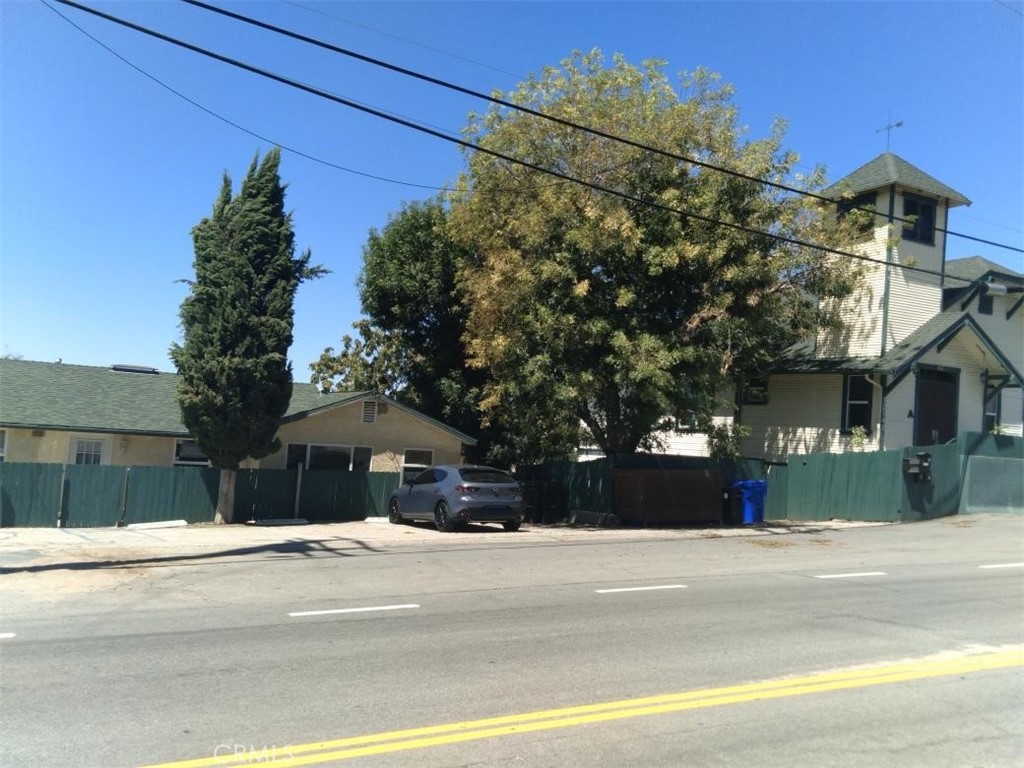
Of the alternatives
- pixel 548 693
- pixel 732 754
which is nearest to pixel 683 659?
pixel 548 693

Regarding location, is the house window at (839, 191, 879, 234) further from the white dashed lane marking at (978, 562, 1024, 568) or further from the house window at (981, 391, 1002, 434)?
the white dashed lane marking at (978, 562, 1024, 568)

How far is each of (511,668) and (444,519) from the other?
12.4m

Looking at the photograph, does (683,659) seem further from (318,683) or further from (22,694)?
(22,694)

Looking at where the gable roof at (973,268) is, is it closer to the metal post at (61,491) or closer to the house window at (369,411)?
the house window at (369,411)

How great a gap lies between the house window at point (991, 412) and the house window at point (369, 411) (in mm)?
19497

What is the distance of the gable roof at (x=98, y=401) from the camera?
21.4 metres

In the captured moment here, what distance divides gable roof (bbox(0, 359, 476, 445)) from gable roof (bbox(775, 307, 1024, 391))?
1072 centimetres

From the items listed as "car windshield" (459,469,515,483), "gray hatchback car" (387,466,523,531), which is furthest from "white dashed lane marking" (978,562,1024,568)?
"car windshield" (459,469,515,483)

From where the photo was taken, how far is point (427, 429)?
82.0 ft

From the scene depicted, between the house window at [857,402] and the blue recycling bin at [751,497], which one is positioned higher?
the house window at [857,402]

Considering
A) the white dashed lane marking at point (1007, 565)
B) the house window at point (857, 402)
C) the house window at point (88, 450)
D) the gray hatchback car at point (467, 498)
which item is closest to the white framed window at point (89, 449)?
the house window at point (88, 450)

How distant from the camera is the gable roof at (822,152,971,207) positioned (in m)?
25.3

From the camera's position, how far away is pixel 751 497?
73.4 feet

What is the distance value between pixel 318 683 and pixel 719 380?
51.9 ft
